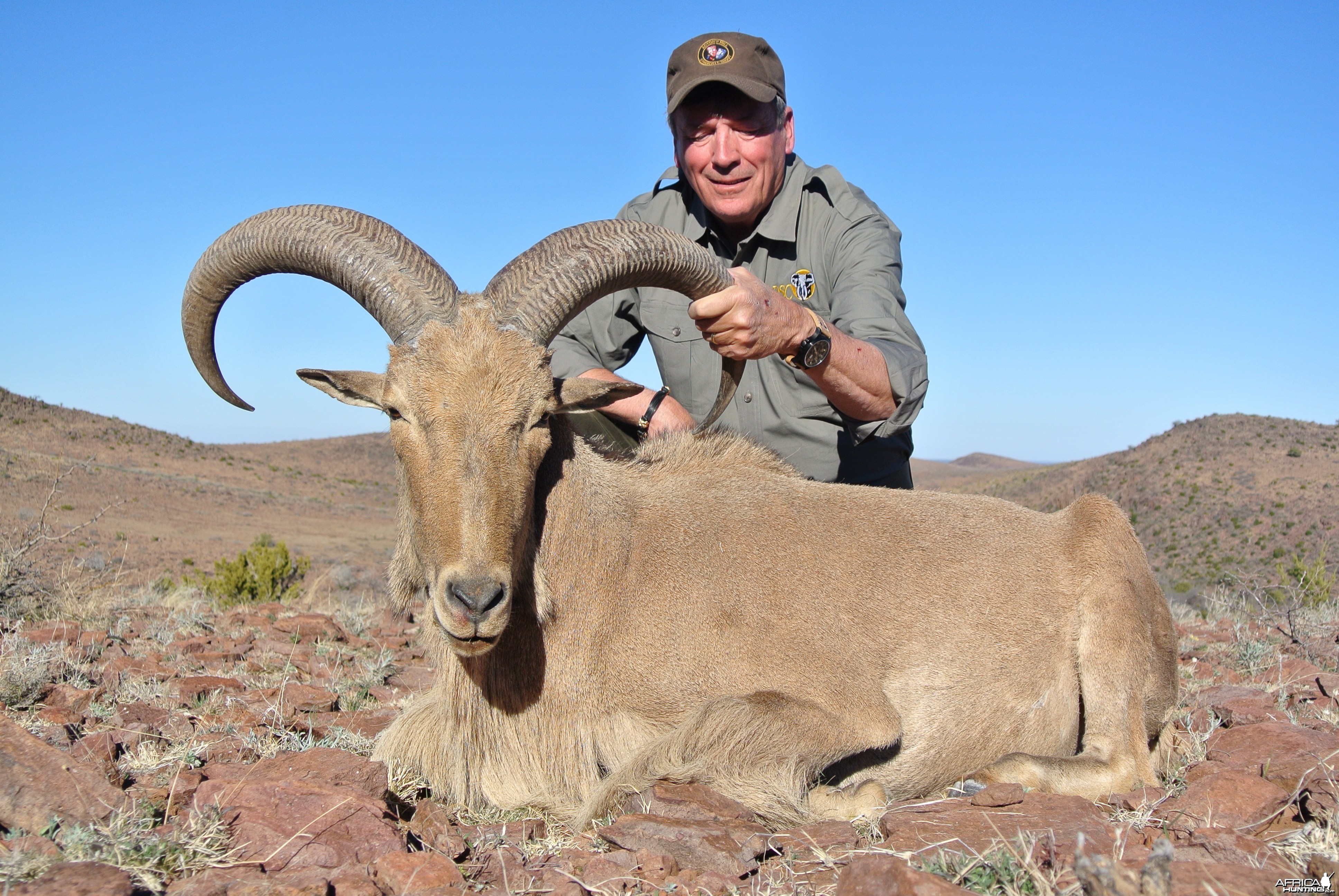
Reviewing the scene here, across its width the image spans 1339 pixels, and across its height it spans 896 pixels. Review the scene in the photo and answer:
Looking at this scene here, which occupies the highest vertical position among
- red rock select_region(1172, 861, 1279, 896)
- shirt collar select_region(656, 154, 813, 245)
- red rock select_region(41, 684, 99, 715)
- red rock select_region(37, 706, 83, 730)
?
shirt collar select_region(656, 154, 813, 245)

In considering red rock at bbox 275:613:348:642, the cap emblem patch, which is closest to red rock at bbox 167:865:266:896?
red rock at bbox 275:613:348:642

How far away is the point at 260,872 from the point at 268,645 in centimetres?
489

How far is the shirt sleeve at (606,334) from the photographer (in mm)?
7816

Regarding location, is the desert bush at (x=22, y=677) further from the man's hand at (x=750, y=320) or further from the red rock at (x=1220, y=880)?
the red rock at (x=1220, y=880)

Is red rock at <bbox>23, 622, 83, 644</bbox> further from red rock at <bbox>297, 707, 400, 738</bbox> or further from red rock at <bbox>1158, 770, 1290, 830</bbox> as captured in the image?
red rock at <bbox>1158, 770, 1290, 830</bbox>

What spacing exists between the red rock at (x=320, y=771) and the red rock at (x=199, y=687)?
179 centimetres

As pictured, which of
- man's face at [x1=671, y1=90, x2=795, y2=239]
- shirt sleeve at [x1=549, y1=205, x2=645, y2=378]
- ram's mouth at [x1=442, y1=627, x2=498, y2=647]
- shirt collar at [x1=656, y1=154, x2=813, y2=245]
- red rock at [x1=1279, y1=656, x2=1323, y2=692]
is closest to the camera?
ram's mouth at [x1=442, y1=627, x2=498, y2=647]

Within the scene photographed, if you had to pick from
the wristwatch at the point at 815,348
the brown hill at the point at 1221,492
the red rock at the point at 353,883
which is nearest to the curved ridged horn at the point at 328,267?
the wristwatch at the point at 815,348

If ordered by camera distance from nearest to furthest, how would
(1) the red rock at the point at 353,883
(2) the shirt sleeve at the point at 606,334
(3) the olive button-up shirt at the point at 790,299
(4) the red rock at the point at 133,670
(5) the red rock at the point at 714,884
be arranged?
1. (1) the red rock at the point at 353,883
2. (5) the red rock at the point at 714,884
3. (4) the red rock at the point at 133,670
4. (3) the olive button-up shirt at the point at 790,299
5. (2) the shirt sleeve at the point at 606,334

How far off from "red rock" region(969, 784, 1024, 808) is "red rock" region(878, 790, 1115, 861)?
22mm

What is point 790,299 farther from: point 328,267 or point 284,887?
point 284,887

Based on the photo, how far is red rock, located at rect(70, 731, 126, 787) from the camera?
12.9 feet

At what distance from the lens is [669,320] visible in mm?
7711

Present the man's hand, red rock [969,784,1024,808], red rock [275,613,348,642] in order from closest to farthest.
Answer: red rock [969,784,1024,808] < the man's hand < red rock [275,613,348,642]
